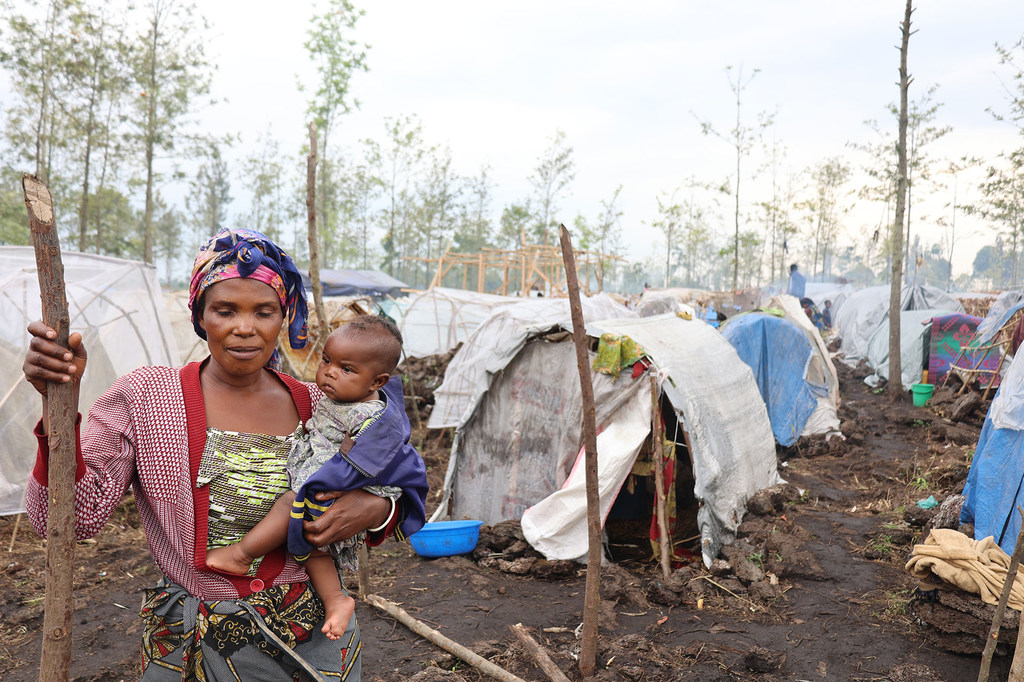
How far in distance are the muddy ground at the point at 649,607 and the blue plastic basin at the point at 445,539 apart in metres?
0.09

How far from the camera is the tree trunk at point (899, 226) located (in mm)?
11641

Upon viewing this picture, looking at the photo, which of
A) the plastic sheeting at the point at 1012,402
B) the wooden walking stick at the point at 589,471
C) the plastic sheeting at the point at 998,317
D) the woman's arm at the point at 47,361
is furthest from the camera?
the plastic sheeting at the point at 998,317

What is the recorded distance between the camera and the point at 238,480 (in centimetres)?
156

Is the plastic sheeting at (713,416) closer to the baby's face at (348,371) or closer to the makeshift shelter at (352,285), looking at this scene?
the baby's face at (348,371)

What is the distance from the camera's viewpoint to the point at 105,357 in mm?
6617

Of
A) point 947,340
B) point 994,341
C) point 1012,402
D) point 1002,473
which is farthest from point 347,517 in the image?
point 947,340

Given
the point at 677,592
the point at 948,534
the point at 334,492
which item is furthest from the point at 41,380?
the point at 948,534

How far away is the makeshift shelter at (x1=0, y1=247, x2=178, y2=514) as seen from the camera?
229 inches

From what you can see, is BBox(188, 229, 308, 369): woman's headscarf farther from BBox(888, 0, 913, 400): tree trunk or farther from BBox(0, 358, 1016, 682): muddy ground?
BBox(888, 0, 913, 400): tree trunk

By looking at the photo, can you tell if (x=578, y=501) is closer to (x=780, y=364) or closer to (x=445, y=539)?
(x=445, y=539)

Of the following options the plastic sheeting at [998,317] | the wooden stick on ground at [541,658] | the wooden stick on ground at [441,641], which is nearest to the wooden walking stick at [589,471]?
the wooden stick on ground at [541,658]

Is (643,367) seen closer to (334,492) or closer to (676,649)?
(676,649)

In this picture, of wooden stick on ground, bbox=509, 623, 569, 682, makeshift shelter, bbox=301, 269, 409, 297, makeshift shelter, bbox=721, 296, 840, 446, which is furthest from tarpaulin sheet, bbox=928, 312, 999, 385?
makeshift shelter, bbox=301, 269, 409, 297

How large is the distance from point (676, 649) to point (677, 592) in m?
0.83
